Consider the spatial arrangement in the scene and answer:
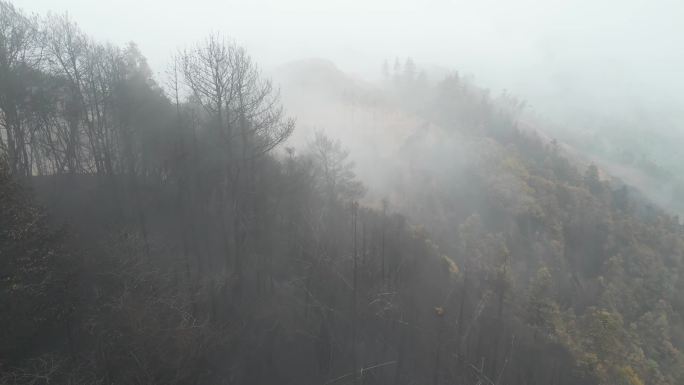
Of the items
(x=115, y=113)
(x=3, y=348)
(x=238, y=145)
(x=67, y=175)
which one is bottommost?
(x=3, y=348)

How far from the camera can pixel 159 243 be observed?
14242 mm

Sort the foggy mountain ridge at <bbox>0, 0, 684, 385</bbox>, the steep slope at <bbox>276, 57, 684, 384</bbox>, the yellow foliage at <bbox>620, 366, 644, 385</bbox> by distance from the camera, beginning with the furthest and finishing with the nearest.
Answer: the yellow foliage at <bbox>620, 366, 644, 385</bbox> < the steep slope at <bbox>276, 57, 684, 384</bbox> < the foggy mountain ridge at <bbox>0, 0, 684, 385</bbox>

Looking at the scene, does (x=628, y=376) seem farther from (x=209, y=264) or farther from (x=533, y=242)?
(x=209, y=264)

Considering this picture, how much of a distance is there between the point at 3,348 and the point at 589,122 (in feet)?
694

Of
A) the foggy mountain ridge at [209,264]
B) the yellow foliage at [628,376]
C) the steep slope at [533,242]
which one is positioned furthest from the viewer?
the yellow foliage at [628,376]

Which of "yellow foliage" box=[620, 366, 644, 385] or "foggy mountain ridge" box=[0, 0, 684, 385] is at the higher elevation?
"foggy mountain ridge" box=[0, 0, 684, 385]

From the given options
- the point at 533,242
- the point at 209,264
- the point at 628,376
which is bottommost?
the point at 628,376

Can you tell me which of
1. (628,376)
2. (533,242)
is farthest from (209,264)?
(533,242)

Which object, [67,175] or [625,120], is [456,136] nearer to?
[67,175]

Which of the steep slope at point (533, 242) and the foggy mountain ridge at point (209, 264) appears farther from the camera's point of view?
the steep slope at point (533, 242)

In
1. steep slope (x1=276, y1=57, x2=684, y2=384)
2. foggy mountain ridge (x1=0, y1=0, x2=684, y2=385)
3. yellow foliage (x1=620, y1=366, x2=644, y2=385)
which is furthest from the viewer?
yellow foliage (x1=620, y1=366, x2=644, y2=385)

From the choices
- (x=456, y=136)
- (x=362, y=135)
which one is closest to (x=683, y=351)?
(x=456, y=136)

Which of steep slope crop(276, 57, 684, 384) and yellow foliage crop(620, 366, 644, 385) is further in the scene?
yellow foliage crop(620, 366, 644, 385)

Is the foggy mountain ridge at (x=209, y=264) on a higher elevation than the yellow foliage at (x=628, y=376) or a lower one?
higher
